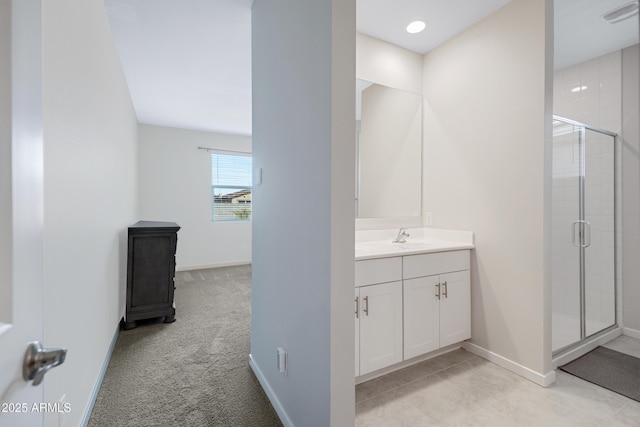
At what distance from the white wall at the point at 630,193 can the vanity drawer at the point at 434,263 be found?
167 cm

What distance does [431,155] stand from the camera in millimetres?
2764

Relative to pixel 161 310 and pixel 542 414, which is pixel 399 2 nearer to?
pixel 542 414

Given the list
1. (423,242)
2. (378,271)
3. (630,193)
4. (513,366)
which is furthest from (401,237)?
(630,193)

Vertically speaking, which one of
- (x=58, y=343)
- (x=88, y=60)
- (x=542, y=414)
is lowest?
(x=542, y=414)

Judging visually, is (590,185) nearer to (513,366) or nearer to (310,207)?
(513,366)

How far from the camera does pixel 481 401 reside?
1781 mm

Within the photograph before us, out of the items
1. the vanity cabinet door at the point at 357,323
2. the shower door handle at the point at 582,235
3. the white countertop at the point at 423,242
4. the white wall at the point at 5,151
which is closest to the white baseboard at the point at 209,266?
the white countertop at the point at 423,242

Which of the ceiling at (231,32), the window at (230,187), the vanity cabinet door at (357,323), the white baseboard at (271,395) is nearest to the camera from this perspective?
the white baseboard at (271,395)

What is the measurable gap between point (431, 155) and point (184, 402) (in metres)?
2.71

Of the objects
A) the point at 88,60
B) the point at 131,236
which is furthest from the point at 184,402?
the point at 88,60

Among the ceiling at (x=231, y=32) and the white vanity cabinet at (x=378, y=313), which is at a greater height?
the ceiling at (x=231, y=32)

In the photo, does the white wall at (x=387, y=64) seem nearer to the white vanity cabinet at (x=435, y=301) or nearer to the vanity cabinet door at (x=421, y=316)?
the white vanity cabinet at (x=435, y=301)

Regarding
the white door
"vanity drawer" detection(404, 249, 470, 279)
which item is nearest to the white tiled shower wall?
"vanity drawer" detection(404, 249, 470, 279)

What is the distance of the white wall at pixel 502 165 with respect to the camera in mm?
1984
